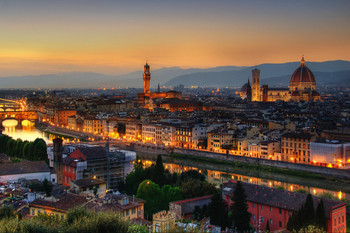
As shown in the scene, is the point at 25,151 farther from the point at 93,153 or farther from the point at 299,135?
the point at 299,135

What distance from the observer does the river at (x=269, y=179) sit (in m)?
14.8

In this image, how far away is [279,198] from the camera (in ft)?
32.3

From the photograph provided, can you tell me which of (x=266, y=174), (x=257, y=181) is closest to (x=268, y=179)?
(x=257, y=181)

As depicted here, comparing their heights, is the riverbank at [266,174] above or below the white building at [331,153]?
below

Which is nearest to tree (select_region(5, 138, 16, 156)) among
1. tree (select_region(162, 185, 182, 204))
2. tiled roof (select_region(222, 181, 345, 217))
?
tree (select_region(162, 185, 182, 204))

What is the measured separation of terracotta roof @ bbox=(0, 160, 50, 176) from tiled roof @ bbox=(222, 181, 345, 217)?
516 cm

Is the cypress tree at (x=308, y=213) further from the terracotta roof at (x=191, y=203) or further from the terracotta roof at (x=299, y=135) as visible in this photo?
the terracotta roof at (x=299, y=135)

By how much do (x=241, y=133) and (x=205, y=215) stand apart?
13041 millimetres

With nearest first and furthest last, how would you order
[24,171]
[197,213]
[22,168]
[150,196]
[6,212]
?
[6,212]
[197,213]
[150,196]
[24,171]
[22,168]

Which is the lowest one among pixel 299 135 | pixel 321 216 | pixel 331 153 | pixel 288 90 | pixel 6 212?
pixel 331 153

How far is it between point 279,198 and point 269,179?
6.98 m

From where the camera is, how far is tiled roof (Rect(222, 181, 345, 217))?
9.30 meters

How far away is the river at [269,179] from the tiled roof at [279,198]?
10.6ft

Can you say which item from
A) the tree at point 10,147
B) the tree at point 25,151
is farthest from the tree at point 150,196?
the tree at point 10,147
